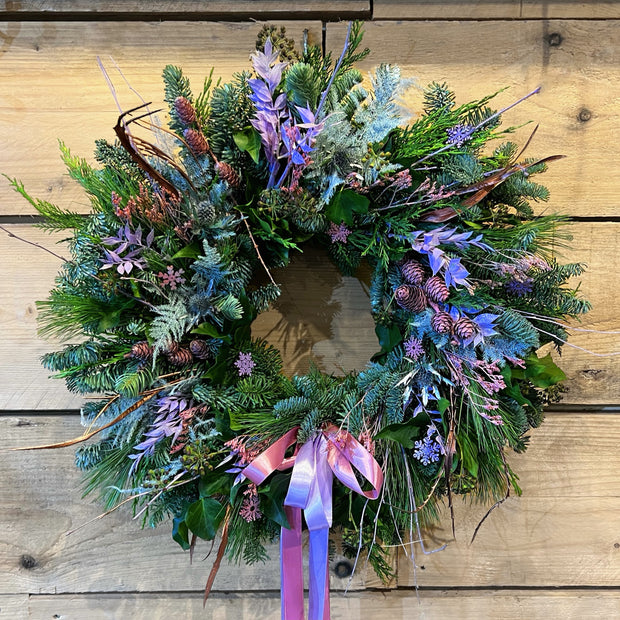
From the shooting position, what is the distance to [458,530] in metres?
0.93

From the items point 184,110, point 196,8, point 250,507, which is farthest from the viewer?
point 196,8

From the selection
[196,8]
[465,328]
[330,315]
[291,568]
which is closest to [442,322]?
[465,328]

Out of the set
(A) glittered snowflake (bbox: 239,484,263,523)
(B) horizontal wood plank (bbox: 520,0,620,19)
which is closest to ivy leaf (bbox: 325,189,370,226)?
(A) glittered snowflake (bbox: 239,484,263,523)

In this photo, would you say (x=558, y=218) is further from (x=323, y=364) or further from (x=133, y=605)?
(x=133, y=605)

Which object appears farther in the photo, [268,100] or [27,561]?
[27,561]

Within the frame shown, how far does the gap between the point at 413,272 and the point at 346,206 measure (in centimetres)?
14

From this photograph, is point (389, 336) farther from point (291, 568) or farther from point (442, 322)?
point (291, 568)

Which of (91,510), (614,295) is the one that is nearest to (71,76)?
(91,510)

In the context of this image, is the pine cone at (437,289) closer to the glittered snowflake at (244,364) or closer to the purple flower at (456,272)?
the purple flower at (456,272)

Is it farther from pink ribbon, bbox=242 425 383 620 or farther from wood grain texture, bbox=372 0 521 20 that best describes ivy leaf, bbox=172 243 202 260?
wood grain texture, bbox=372 0 521 20

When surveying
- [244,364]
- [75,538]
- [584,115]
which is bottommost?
[75,538]

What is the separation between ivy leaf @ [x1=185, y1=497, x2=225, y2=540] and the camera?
73cm

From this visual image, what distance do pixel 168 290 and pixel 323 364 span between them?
0.33 m

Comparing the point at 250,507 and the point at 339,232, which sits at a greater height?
the point at 339,232
